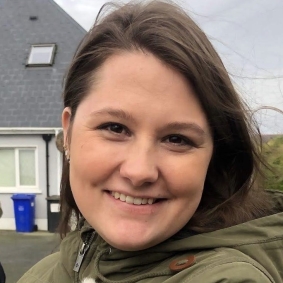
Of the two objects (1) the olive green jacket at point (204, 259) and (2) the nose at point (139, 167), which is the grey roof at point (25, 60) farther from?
(2) the nose at point (139, 167)

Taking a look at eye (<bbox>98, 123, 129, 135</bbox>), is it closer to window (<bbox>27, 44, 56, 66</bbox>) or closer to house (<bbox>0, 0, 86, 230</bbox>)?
house (<bbox>0, 0, 86, 230</bbox>)

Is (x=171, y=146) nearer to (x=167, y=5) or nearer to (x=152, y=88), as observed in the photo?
(x=152, y=88)

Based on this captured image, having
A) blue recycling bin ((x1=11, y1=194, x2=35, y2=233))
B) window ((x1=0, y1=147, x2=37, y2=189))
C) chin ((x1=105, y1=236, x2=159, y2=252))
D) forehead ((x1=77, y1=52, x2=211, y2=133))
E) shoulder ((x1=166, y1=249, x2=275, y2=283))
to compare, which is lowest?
blue recycling bin ((x1=11, y1=194, x2=35, y2=233))

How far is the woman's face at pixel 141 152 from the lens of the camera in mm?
1232

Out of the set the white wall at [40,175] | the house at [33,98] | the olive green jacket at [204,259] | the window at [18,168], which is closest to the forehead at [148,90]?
the olive green jacket at [204,259]

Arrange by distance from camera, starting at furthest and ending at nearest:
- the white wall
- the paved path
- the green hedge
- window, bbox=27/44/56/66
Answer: window, bbox=27/44/56/66 < the white wall < the paved path < the green hedge

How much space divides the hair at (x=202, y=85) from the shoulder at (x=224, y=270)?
0.46 ft

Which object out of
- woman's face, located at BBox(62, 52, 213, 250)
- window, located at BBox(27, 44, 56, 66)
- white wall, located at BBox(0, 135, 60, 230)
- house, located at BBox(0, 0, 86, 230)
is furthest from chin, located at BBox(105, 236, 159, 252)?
window, located at BBox(27, 44, 56, 66)

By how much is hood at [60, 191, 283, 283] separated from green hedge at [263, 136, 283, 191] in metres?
0.39

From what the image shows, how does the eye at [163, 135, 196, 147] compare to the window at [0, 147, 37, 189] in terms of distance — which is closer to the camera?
the eye at [163, 135, 196, 147]

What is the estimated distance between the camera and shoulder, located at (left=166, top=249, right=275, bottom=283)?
3.54ft

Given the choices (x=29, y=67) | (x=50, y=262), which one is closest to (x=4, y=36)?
(x=29, y=67)

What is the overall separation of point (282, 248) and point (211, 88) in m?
0.50

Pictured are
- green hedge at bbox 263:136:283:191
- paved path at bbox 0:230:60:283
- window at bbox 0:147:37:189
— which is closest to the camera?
green hedge at bbox 263:136:283:191
